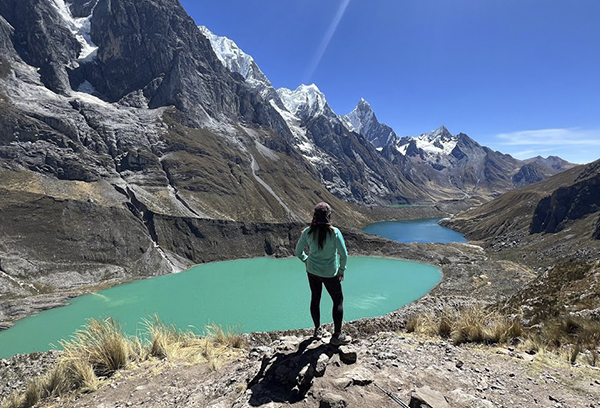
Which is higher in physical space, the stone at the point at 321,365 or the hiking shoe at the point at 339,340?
the hiking shoe at the point at 339,340

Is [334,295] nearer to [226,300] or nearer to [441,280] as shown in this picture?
[226,300]

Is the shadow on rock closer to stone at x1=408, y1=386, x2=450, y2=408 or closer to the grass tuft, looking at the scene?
stone at x1=408, y1=386, x2=450, y2=408

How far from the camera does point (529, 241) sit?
8869 cm

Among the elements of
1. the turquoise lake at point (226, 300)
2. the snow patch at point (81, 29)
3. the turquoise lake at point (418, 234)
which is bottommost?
the turquoise lake at point (226, 300)

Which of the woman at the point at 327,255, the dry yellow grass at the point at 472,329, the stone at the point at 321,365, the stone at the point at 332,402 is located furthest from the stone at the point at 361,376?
the dry yellow grass at the point at 472,329

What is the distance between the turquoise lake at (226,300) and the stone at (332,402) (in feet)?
83.0

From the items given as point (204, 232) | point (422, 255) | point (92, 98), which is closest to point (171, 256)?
point (204, 232)

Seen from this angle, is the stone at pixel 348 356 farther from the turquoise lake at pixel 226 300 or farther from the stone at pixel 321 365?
the turquoise lake at pixel 226 300

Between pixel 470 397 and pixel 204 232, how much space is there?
78191mm

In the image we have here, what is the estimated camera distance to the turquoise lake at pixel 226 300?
37031 millimetres

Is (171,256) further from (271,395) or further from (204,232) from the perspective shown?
(271,395)

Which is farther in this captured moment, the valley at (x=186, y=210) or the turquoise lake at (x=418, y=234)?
the turquoise lake at (x=418, y=234)

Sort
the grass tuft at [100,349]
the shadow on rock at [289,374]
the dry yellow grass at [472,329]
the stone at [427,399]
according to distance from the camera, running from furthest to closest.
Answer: the dry yellow grass at [472,329]
the grass tuft at [100,349]
the shadow on rock at [289,374]
the stone at [427,399]

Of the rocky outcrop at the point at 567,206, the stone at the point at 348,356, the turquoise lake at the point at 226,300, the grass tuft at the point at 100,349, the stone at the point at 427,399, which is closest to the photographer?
the stone at the point at 427,399
